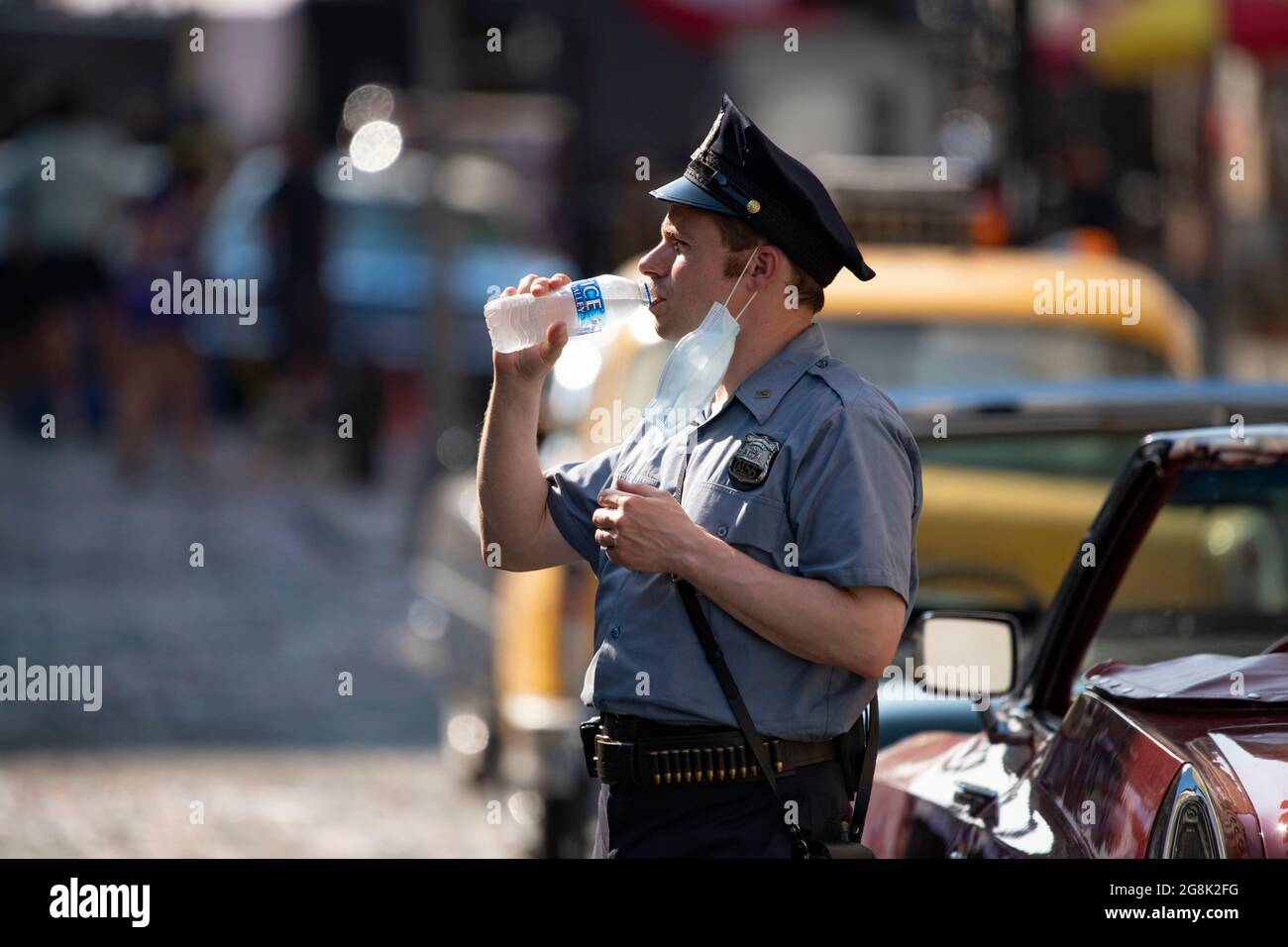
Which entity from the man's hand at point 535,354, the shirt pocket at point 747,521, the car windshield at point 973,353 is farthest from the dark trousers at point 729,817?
the car windshield at point 973,353

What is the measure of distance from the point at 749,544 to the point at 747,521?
33 millimetres

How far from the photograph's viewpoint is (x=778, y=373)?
306cm

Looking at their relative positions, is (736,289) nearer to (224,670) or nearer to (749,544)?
(749,544)

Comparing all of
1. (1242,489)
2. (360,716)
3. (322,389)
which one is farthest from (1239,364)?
(1242,489)

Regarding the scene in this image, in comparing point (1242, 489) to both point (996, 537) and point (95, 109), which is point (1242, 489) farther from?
point (95, 109)

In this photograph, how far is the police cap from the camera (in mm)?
3004

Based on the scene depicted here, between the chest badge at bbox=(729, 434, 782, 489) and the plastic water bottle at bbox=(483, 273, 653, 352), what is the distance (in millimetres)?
293

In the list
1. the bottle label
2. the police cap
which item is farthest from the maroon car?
the bottle label

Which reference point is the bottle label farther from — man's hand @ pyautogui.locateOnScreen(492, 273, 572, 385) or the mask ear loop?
the mask ear loop

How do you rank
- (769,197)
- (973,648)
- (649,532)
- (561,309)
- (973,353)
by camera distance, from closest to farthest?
(649,532)
(769,197)
(561,309)
(973,648)
(973,353)

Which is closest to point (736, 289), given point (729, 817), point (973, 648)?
point (729, 817)

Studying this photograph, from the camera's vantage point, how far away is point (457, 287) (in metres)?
17.0

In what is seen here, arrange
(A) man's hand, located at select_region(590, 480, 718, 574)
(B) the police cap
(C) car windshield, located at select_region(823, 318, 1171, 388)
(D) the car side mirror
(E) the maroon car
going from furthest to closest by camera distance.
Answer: (C) car windshield, located at select_region(823, 318, 1171, 388) < (D) the car side mirror < (B) the police cap < (A) man's hand, located at select_region(590, 480, 718, 574) < (E) the maroon car

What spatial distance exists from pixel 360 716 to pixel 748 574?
6400 millimetres
